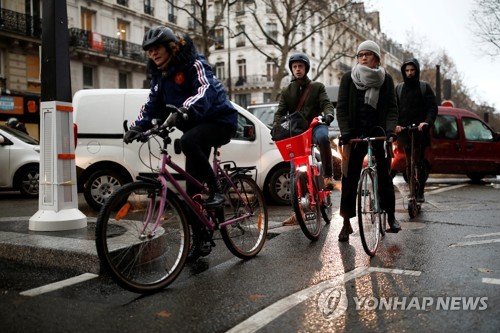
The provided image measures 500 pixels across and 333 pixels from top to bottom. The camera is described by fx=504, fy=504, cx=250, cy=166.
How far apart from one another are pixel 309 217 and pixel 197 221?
5.34 ft

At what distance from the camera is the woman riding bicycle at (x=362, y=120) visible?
16.8ft

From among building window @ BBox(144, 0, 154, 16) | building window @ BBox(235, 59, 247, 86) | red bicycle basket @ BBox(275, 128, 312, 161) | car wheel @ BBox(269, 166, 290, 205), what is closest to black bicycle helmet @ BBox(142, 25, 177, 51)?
red bicycle basket @ BBox(275, 128, 312, 161)

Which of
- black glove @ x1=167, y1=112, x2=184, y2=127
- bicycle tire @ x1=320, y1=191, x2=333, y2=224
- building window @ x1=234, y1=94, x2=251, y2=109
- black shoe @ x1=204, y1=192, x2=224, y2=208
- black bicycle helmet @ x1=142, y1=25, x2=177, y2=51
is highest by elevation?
building window @ x1=234, y1=94, x2=251, y2=109

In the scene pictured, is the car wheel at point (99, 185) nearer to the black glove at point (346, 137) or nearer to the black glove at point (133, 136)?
the black glove at point (346, 137)

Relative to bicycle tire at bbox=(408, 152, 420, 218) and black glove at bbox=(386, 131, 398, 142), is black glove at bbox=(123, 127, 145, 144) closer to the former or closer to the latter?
black glove at bbox=(386, 131, 398, 142)

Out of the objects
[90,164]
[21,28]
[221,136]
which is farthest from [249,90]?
[221,136]

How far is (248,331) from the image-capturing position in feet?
8.91

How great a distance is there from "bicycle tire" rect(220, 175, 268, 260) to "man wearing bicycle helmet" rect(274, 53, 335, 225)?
1.32 m

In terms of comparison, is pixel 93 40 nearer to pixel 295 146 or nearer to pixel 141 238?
pixel 295 146

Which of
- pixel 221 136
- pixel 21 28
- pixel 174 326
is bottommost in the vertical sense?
pixel 174 326

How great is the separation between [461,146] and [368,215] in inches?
356

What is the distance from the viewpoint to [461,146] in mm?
12609

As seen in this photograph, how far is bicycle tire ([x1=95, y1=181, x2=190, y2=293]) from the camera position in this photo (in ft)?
10.8

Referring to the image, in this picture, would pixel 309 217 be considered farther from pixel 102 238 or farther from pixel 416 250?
pixel 102 238
